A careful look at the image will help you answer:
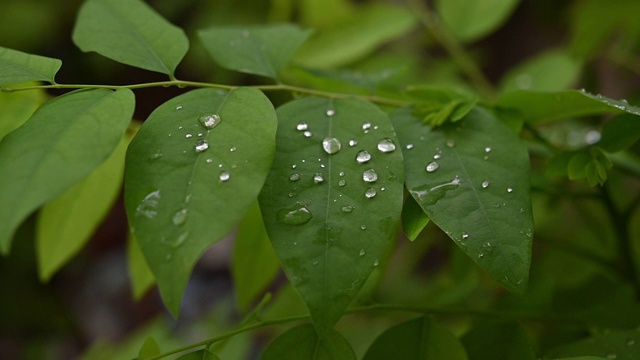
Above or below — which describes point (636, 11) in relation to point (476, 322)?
above

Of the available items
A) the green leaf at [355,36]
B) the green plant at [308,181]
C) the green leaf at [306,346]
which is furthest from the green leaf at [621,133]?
Result: the green leaf at [355,36]

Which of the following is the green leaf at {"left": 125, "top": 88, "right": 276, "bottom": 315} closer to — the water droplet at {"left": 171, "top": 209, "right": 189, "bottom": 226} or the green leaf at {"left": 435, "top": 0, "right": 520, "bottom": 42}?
the water droplet at {"left": 171, "top": 209, "right": 189, "bottom": 226}

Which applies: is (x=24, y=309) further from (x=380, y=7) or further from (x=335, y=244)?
(x=335, y=244)

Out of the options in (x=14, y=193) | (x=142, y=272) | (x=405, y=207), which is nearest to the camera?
(x=14, y=193)

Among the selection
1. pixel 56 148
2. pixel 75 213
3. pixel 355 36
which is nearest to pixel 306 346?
pixel 56 148

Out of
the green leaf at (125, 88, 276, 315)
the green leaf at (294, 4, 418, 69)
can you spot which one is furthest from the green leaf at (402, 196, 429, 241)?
the green leaf at (294, 4, 418, 69)

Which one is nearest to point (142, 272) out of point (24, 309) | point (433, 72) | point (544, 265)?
point (544, 265)

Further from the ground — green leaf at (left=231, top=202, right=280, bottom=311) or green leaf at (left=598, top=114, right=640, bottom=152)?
green leaf at (left=598, top=114, right=640, bottom=152)
